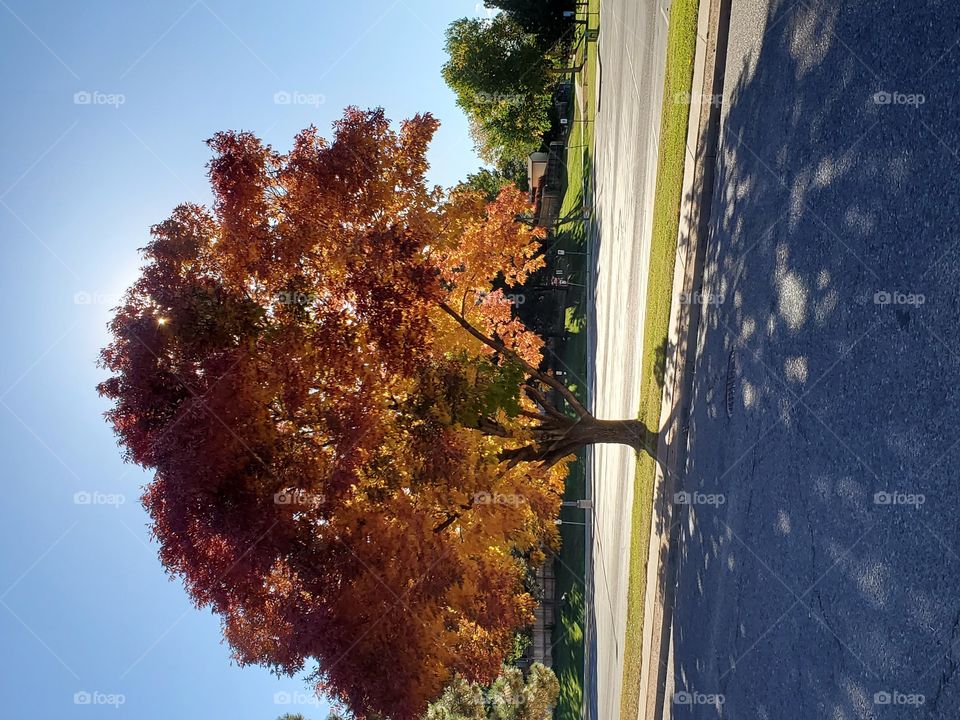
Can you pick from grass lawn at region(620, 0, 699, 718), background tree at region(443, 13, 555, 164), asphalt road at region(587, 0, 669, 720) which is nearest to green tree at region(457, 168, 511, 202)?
background tree at region(443, 13, 555, 164)

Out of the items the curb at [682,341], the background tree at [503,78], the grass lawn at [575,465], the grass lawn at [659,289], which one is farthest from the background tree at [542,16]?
the curb at [682,341]

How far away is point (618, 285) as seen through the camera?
20594mm

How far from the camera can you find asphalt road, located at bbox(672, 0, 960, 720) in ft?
21.0

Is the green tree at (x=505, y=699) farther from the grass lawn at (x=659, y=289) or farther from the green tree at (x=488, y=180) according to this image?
the green tree at (x=488, y=180)

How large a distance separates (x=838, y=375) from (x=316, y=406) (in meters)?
8.05

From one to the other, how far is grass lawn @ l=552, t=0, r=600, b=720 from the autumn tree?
1365 centimetres

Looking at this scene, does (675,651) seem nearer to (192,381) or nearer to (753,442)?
(753,442)

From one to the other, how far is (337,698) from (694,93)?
12.7 m

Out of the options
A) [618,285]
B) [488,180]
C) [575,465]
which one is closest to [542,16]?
[488,180]

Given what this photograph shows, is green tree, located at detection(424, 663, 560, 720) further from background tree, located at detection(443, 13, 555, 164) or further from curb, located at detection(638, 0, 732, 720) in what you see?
background tree, located at detection(443, 13, 555, 164)

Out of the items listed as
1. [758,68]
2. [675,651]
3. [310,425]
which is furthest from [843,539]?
[310,425]

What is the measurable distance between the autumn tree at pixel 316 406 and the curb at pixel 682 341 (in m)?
3.35

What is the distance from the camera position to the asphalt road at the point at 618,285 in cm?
1775

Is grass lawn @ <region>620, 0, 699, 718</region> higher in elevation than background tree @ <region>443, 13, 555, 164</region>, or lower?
lower
